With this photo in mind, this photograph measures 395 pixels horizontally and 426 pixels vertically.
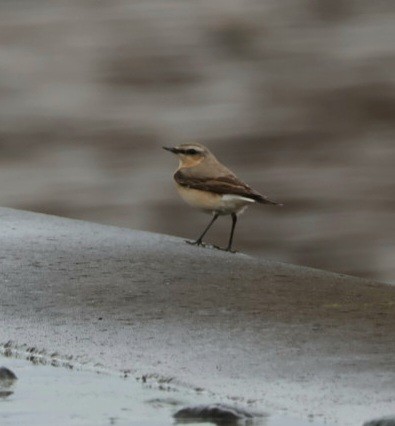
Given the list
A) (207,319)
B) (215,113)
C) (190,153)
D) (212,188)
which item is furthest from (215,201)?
(215,113)

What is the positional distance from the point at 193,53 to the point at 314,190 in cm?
269

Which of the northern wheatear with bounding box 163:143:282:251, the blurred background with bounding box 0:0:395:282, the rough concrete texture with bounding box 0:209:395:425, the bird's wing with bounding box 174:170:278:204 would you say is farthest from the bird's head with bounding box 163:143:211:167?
the blurred background with bounding box 0:0:395:282

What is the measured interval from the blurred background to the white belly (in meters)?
1.97

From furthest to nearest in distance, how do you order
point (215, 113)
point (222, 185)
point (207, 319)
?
point (215, 113), point (222, 185), point (207, 319)

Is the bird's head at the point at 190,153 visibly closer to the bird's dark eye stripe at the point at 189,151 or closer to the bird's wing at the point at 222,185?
the bird's dark eye stripe at the point at 189,151

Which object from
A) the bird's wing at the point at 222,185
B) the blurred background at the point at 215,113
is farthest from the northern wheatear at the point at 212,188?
the blurred background at the point at 215,113

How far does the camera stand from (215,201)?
8570mm

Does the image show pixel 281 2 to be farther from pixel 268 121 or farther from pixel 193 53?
pixel 268 121

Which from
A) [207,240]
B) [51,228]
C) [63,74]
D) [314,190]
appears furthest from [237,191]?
[63,74]

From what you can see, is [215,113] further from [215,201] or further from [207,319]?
[207,319]

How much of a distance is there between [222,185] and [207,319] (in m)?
2.81

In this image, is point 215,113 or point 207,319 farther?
point 215,113

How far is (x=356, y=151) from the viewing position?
1243 centimetres

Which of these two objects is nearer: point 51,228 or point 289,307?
point 289,307
